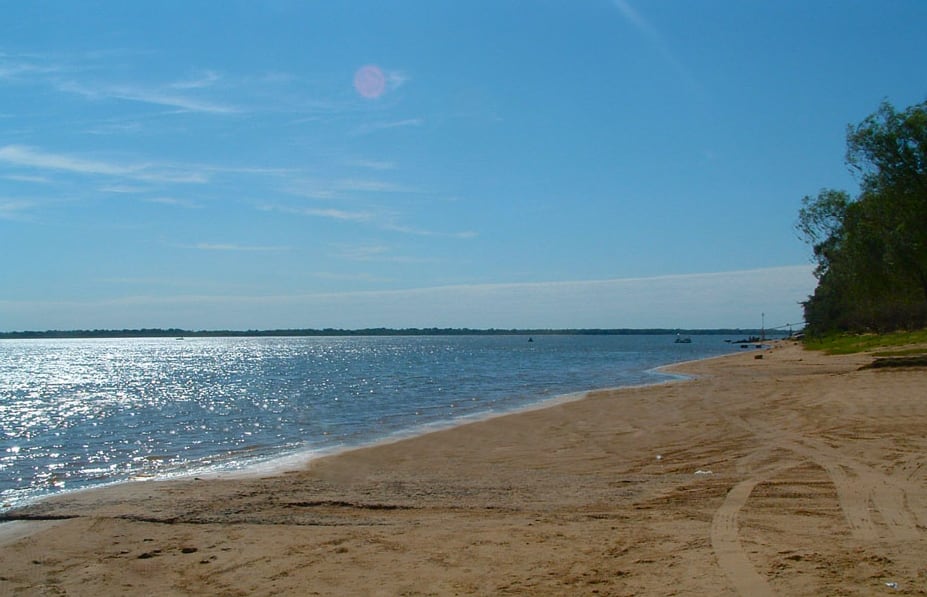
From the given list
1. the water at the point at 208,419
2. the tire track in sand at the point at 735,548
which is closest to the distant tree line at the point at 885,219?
the water at the point at 208,419

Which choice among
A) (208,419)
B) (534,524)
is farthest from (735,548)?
(208,419)

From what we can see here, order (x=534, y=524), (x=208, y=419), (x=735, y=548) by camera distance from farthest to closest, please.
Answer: (x=208, y=419)
(x=534, y=524)
(x=735, y=548)

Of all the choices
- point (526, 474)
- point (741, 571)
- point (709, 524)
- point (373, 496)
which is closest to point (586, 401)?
point (526, 474)

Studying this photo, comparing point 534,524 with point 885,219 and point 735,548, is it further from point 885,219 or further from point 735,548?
point 885,219

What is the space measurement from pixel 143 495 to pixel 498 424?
12423 millimetres

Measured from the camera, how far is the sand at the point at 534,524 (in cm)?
709

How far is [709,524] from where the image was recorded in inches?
347

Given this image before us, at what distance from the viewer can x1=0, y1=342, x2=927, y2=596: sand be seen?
23.3ft

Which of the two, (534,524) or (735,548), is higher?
(735,548)

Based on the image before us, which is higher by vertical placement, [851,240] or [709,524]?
[851,240]

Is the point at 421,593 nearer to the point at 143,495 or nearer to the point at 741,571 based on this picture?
the point at 741,571

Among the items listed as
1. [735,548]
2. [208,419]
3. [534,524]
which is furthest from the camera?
[208,419]

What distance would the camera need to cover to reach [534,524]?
370 inches

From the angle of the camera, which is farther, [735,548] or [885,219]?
[885,219]
